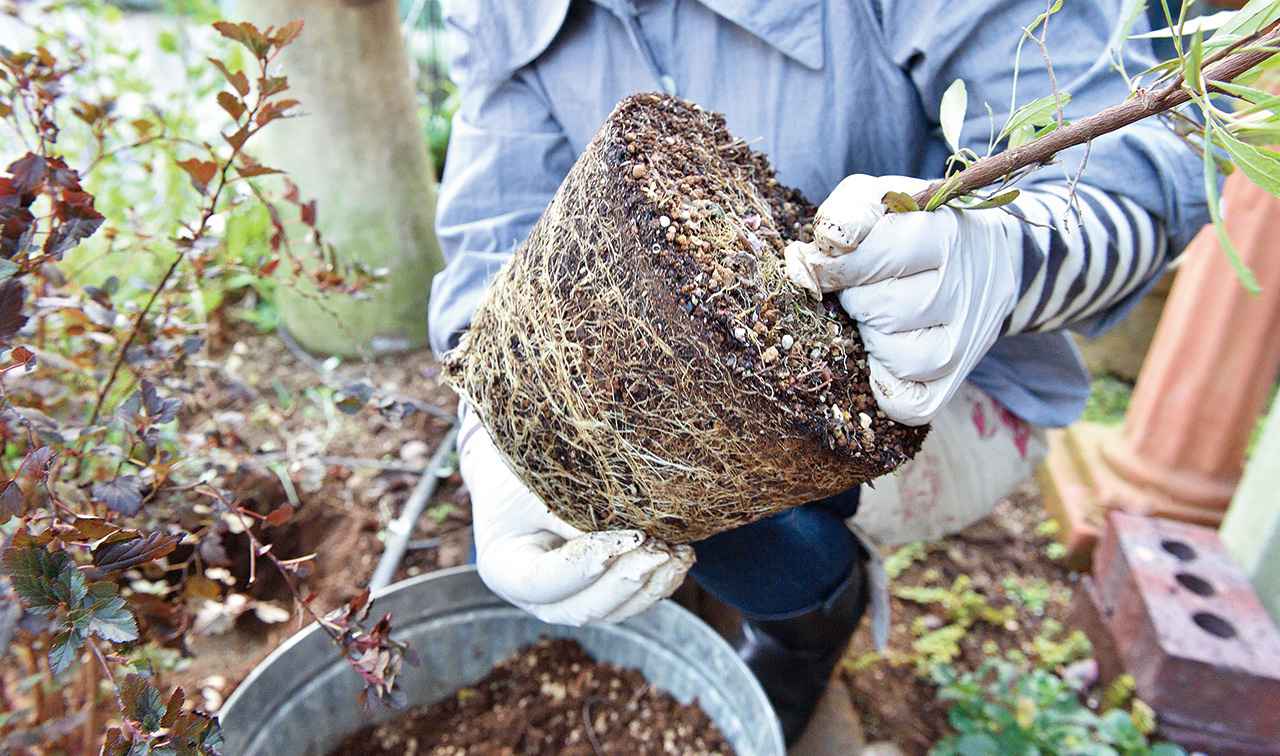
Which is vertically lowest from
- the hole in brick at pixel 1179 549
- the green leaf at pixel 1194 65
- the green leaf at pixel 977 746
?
the green leaf at pixel 977 746

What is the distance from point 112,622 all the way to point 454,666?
703 mm

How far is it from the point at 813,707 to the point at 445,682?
545 millimetres

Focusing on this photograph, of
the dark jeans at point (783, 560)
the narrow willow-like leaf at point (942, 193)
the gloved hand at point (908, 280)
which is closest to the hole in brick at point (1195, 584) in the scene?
the dark jeans at point (783, 560)

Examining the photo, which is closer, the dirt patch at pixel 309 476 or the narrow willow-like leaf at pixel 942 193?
the narrow willow-like leaf at pixel 942 193

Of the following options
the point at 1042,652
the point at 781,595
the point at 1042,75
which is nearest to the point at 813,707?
the point at 781,595

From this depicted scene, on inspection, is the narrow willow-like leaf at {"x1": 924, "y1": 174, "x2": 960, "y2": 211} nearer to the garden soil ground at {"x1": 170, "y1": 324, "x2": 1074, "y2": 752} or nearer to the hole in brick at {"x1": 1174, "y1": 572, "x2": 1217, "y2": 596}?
the garden soil ground at {"x1": 170, "y1": 324, "x2": 1074, "y2": 752}

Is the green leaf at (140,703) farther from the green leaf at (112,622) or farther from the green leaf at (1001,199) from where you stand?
the green leaf at (1001,199)

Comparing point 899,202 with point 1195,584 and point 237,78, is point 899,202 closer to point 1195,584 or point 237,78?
point 237,78

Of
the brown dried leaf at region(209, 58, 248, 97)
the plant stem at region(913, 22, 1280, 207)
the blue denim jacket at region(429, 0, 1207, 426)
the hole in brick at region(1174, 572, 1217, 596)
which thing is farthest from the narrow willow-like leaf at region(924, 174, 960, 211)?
the hole in brick at region(1174, 572, 1217, 596)

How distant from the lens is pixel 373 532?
1508 millimetres

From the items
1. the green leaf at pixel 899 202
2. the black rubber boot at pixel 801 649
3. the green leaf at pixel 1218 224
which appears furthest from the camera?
the black rubber boot at pixel 801 649

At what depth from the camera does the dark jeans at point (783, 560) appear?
1.02m

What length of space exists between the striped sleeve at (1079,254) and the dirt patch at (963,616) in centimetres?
78

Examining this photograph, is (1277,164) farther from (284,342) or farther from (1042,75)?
(284,342)
